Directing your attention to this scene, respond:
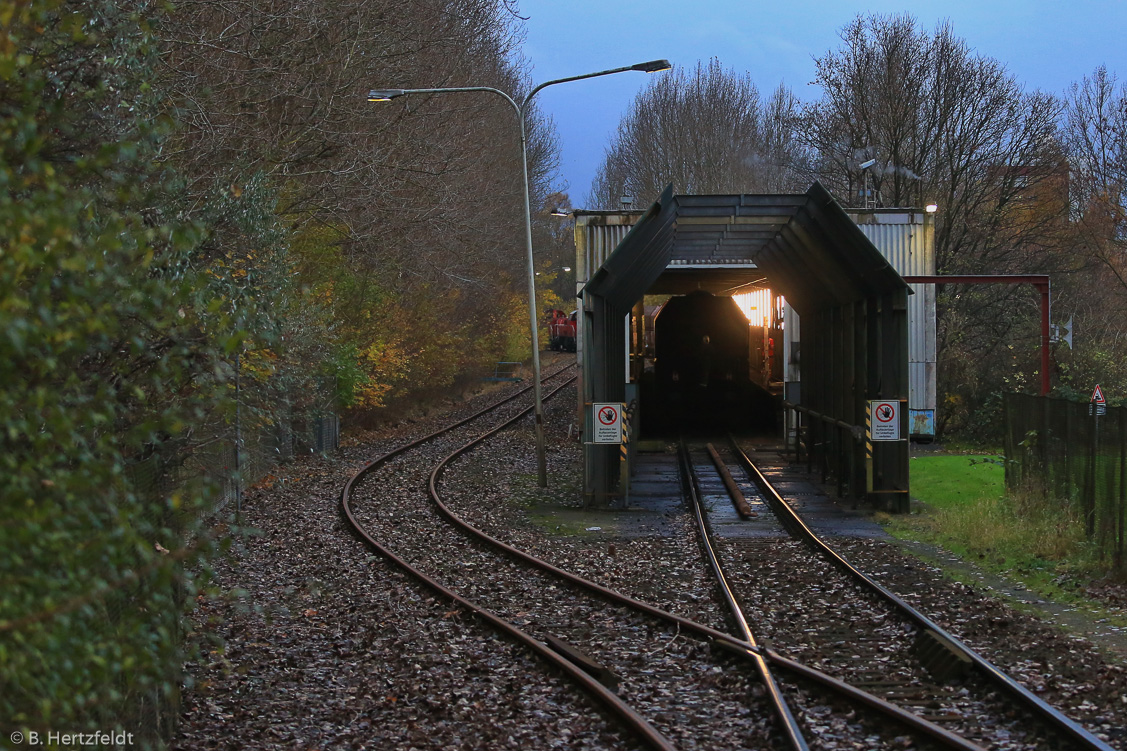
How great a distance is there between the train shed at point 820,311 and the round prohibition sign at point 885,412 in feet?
0.07

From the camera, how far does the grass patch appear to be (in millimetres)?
10703

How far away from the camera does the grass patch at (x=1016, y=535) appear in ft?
35.1

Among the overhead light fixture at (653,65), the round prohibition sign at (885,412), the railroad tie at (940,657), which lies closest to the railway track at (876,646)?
the railroad tie at (940,657)

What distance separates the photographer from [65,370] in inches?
164

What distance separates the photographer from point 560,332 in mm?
73312

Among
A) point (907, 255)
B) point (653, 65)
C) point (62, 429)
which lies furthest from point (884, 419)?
point (62, 429)

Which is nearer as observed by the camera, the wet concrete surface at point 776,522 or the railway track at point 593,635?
the railway track at point 593,635

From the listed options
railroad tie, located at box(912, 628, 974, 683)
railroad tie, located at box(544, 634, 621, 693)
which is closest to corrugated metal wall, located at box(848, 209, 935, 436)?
railroad tie, located at box(912, 628, 974, 683)

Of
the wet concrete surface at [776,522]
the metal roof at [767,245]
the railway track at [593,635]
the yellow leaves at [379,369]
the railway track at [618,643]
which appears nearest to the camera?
the railway track at [618,643]

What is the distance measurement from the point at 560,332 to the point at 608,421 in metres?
57.1

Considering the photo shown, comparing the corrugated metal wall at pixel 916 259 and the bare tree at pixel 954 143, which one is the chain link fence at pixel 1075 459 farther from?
the bare tree at pixel 954 143

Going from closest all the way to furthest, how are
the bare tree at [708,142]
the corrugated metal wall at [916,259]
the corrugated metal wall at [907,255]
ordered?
1. the corrugated metal wall at [907,255]
2. the corrugated metal wall at [916,259]
3. the bare tree at [708,142]

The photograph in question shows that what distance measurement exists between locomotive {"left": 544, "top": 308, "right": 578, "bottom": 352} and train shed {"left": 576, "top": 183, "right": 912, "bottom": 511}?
52055 millimetres

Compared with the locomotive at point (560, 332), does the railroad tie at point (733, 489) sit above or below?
below
